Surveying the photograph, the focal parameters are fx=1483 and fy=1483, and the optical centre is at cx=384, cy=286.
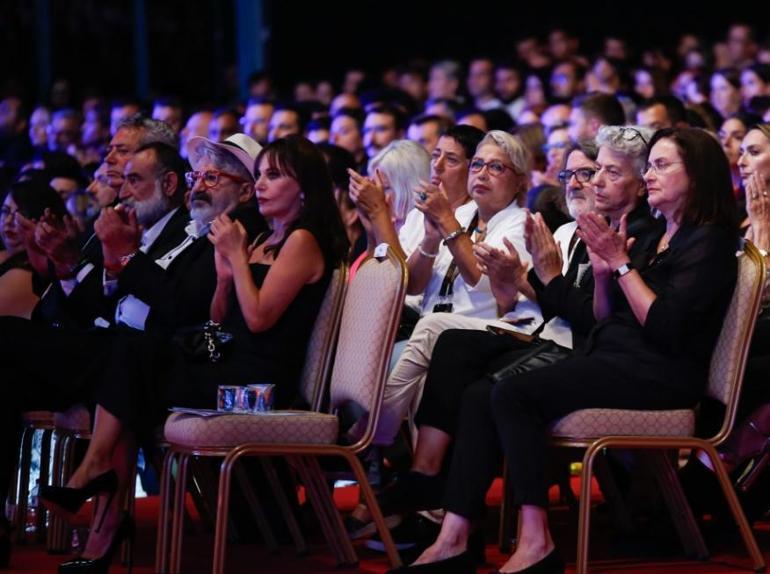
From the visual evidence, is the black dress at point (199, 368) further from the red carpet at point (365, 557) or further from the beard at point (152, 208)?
the beard at point (152, 208)

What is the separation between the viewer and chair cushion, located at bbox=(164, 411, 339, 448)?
4.20m

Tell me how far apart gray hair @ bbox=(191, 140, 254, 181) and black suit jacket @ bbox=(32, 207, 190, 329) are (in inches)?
9.1

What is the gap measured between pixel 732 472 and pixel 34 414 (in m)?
2.41

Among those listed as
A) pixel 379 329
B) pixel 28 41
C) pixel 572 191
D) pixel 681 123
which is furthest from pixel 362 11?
pixel 379 329

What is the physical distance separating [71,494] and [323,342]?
2.93 feet

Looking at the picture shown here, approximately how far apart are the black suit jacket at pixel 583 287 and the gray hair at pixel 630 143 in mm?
154

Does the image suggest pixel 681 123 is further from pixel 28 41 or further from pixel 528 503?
pixel 28 41

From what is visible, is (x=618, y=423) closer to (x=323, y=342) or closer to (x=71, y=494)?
(x=323, y=342)

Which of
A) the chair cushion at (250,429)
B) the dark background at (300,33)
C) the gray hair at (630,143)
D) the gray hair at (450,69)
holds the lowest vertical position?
the chair cushion at (250,429)

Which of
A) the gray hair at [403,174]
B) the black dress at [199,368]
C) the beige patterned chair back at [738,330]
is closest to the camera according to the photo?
the beige patterned chair back at [738,330]

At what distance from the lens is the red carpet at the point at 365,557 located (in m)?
4.55

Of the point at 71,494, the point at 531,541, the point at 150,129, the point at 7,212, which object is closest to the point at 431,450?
the point at 531,541

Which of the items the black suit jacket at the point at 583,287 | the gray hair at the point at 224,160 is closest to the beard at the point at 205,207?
the gray hair at the point at 224,160

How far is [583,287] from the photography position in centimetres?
480
